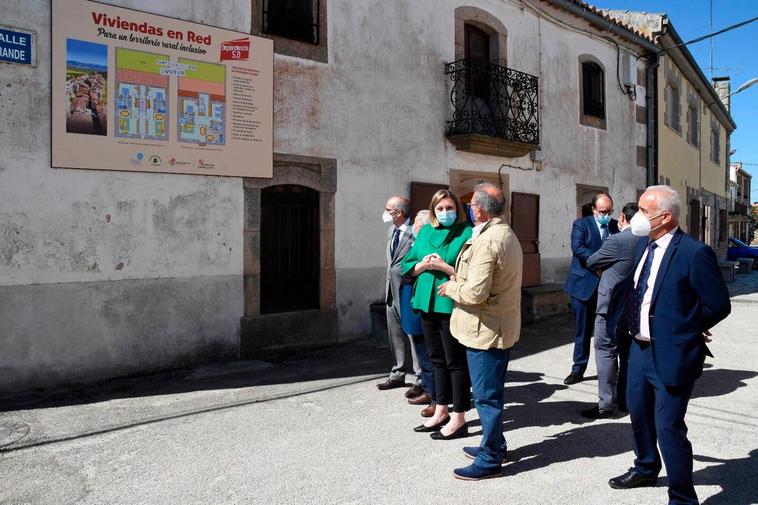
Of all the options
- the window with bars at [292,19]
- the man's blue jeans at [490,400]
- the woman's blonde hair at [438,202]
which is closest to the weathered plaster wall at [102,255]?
the window with bars at [292,19]

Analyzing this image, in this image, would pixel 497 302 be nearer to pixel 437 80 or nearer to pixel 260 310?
pixel 260 310

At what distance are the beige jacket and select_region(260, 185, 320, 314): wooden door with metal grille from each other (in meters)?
4.32

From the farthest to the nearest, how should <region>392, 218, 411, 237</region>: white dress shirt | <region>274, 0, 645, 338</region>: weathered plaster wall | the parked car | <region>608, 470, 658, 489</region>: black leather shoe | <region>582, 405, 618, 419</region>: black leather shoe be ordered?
the parked car → <region>274, 0, 645, 338</region>: weathered plaster wall → <region>392, 218, 411, 237</region>: white dress shirt → <region>582, 405, 618, 419</region>: black leather shoe → <region>608, 470, 658, 489</region>: black leather shoe

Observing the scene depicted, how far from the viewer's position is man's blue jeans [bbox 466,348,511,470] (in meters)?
3.62

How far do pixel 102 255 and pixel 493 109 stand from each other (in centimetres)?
678

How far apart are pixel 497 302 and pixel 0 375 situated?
4.79 meters

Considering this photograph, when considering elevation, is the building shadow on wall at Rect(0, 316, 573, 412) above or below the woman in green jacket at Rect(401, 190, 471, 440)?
below

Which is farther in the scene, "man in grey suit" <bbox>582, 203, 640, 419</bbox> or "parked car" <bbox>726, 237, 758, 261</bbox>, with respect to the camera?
"parked car" <bbox>726, 237, 758, 261</bbox>

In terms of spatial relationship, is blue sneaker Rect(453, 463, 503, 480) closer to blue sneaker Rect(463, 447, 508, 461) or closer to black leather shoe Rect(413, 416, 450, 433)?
blue sneaker Rect(463, 447, 508, 461)

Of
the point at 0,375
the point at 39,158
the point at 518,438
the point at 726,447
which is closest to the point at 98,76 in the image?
the point at 39,158

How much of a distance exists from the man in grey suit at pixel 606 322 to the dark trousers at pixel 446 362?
4.02 ft

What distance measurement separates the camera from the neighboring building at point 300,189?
5891 millimetres

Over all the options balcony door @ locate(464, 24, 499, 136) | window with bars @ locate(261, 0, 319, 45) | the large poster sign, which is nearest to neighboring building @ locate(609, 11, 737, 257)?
balcony door @ locate(464, 24, 499, 136)

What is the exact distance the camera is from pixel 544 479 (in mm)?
3586
